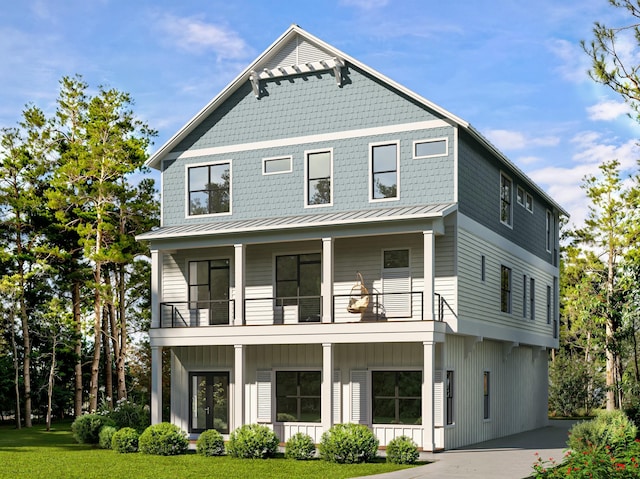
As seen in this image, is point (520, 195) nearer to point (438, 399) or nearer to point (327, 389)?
point (438, 399)

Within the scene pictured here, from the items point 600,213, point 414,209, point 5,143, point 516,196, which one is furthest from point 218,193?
point 600,213

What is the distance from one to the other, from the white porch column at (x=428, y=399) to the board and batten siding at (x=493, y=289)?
173cm

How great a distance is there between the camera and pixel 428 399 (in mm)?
22938

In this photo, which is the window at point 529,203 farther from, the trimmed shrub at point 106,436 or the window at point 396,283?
the trimmed shrub at point 106,436

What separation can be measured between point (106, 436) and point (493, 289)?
13.0 meters

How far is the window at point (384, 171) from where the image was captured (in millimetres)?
25577

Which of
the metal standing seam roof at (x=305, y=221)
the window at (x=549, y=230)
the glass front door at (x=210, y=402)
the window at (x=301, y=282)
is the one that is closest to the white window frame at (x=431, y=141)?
the metal standing seam roof at (x=305, y=221)

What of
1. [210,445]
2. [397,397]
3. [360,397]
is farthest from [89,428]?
[397,397]

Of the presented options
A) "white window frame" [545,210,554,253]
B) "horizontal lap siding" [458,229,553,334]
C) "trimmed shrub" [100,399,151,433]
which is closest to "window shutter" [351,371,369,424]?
"horizontal lap siding" [458,229,553,334]

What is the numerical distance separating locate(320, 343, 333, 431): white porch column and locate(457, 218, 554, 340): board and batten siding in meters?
3.74

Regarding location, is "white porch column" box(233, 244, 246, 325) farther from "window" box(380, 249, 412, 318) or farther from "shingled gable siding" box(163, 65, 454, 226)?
"window" box(380, 249, 412, 318)

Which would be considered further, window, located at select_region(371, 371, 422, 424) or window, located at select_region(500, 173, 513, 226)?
window, located at select_region(500, 173, 513, 226)

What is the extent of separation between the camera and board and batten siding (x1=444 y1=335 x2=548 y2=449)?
25.6 m

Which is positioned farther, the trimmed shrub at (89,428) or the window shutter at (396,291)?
the trimmed shrub at (89,428)
